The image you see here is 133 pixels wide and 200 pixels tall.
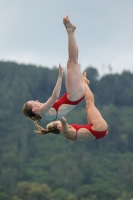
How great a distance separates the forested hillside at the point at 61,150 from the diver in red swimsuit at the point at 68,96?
1991 inches

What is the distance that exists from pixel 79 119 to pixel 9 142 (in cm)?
923

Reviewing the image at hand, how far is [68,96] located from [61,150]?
7143 cm

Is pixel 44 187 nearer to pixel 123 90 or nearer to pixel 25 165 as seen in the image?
pixel 25 165

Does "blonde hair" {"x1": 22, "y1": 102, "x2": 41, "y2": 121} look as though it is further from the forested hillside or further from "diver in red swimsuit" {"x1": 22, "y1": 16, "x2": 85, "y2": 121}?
the forested hillside

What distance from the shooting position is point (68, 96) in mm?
11430

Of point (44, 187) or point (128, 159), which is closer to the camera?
point (44, 187)

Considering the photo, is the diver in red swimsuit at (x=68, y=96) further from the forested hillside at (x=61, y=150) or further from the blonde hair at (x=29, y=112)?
the forested hillside at (x=61, y=150)

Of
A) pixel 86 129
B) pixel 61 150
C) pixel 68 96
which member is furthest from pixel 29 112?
pixel 61 150

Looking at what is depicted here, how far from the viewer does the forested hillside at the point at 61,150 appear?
2694 inches

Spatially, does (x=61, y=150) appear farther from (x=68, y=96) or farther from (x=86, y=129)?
(x=68, y=96)

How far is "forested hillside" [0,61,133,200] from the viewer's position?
68.4 metres

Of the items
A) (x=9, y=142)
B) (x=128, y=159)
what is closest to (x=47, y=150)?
(x=9, y=142)

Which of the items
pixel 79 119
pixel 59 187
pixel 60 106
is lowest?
pixel 59 187

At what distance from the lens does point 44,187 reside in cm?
6781
